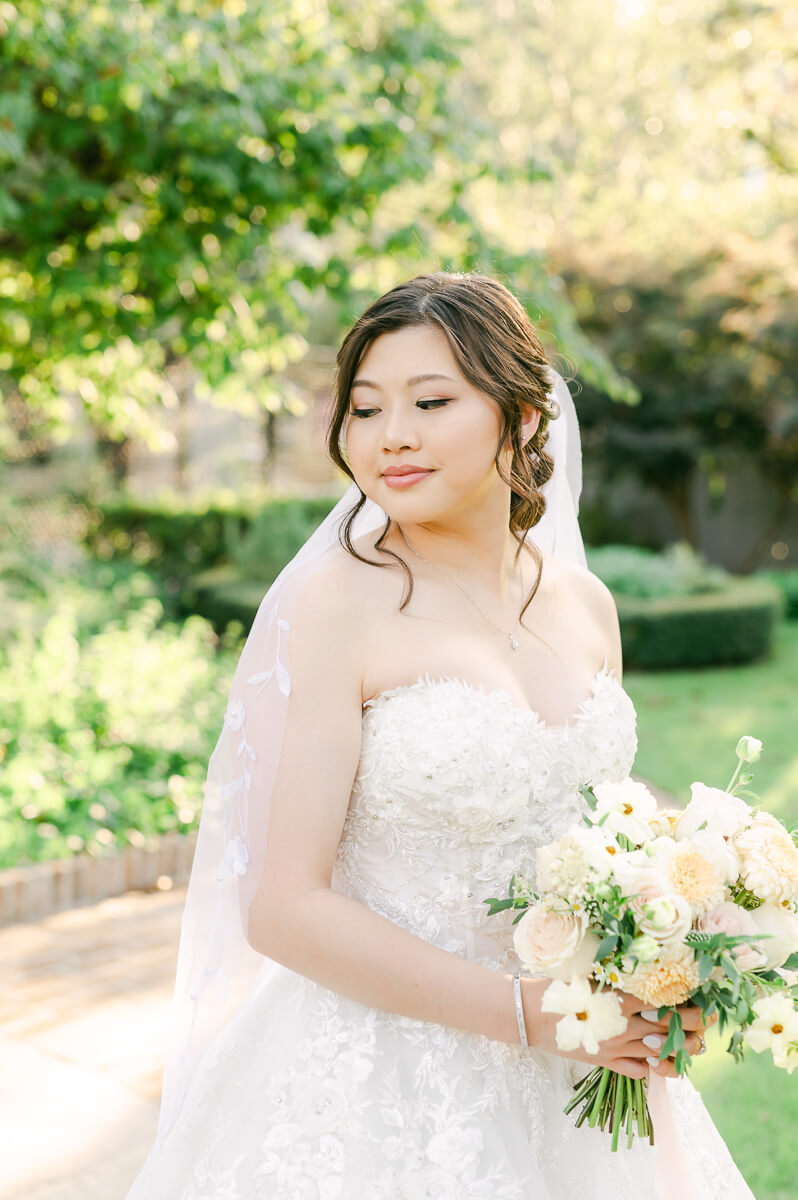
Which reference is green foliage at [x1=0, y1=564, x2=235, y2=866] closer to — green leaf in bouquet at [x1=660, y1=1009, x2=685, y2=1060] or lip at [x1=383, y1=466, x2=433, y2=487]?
lip at [x1=383, y1=466, x2=433, y2=487]

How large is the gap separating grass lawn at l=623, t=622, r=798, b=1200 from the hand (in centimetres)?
60

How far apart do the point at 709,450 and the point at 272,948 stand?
16.4 meters

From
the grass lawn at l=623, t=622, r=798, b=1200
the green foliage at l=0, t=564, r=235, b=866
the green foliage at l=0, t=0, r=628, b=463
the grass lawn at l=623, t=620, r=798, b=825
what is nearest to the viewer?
the grass lawn at l=623, t=622, r=798, b=1200

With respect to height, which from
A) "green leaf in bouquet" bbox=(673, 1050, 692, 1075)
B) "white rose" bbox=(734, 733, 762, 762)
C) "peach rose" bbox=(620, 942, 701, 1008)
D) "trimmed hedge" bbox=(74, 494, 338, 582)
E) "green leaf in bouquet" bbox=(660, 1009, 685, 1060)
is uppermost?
"white rose" bbox=(734, 733, 762, 762)

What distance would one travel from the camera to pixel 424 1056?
5.99ft

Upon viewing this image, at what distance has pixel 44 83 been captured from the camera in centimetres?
559

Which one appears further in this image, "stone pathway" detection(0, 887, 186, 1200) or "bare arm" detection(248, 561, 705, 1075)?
"stone pathway" detection(0, 887, 186, 1200)

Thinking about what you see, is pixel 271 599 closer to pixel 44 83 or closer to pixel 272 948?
pixel 272 948

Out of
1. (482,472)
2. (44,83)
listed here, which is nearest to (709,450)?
(44,83)

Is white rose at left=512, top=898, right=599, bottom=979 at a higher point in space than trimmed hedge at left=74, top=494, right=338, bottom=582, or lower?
higher

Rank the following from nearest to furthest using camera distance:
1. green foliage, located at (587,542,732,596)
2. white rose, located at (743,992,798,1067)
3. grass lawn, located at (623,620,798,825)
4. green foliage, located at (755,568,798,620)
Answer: white rose, located at (743,992,798,1067) < grass lawn, located at (623,620,798,825) < green foliage, located at (587,542,732,596) < green foliage, located at (755,568,798,620)

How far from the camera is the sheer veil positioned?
1753 mm

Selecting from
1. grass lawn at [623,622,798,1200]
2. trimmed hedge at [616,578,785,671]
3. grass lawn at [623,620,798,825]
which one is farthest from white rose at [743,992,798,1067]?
trimmed hedge at [616,578,785,671]

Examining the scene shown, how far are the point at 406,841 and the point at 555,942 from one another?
40 cm
